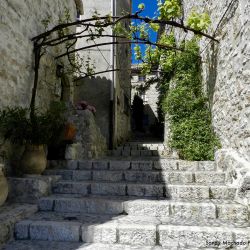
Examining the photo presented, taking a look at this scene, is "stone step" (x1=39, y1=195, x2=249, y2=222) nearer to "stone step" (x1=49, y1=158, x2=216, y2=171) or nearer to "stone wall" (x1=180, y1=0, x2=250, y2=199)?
"stone wall" (x1=180, y1=0, x2=250, y2=199)

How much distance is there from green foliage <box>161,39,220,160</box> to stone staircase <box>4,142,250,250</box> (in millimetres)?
475

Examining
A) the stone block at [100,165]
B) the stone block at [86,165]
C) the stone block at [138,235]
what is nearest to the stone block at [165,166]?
the stone block at [100,165]

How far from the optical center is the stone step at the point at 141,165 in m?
4.73

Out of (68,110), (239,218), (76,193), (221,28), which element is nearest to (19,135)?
(76,193)

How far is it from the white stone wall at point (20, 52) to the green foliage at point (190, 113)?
9.18 ft

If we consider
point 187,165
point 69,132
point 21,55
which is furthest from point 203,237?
point 21,55

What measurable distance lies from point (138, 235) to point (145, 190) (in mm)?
1045

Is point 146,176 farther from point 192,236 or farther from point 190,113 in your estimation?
point 190,113

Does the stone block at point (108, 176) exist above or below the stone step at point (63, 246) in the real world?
above

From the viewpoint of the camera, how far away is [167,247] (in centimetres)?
288

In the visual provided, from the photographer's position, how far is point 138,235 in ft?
9.75

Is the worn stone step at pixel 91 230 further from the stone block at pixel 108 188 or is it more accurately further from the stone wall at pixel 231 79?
the stone wall at pixel 231 79

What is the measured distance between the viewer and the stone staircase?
2.91 m

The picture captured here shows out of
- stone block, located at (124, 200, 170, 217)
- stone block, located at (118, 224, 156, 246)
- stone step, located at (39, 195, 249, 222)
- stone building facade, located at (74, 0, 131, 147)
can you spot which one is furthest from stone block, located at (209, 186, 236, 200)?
stone building facade, located at (74, 0, 131, 147)
